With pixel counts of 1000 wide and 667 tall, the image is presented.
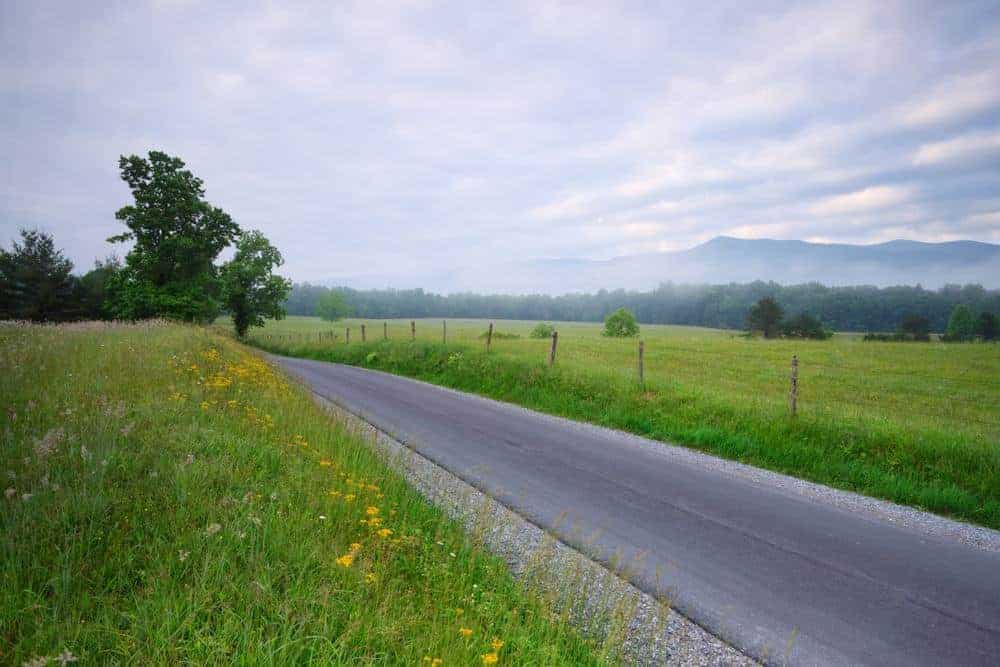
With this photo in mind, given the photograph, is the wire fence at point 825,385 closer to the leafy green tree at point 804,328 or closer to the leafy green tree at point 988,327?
the leafy green tree at point 804,328

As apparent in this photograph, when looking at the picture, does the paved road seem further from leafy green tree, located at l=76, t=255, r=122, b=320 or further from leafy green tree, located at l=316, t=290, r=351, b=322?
leafy green tree, located at l=316, t=290, r=351, b=322

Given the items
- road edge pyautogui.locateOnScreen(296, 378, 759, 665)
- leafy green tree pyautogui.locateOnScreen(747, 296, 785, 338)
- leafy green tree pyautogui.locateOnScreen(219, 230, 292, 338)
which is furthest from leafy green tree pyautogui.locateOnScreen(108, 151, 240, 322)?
leafy green tree pyautogui.locateOnScreen(747, 296, 785, 338)

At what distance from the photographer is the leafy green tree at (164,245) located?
31.6 meters

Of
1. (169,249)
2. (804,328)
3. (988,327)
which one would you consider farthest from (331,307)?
(988,327)

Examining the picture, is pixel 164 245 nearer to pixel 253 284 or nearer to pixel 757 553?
pixel 253 284

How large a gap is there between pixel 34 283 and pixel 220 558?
6436cm

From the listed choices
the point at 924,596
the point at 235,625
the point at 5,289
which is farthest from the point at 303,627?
the point at 5,289

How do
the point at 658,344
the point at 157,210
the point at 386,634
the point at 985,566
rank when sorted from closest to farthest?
the point at 386,634 → the point at 985,566 → the point at 157,210 → the point at 658,344

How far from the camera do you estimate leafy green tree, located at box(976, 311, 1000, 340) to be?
2953 inches

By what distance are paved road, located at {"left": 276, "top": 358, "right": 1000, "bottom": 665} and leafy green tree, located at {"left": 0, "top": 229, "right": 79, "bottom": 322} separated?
193 feet

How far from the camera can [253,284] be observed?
148 feet

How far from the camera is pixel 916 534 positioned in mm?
A: 6562

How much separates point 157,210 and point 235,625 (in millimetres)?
37562

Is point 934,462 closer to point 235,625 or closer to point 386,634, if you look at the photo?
point 386,634
